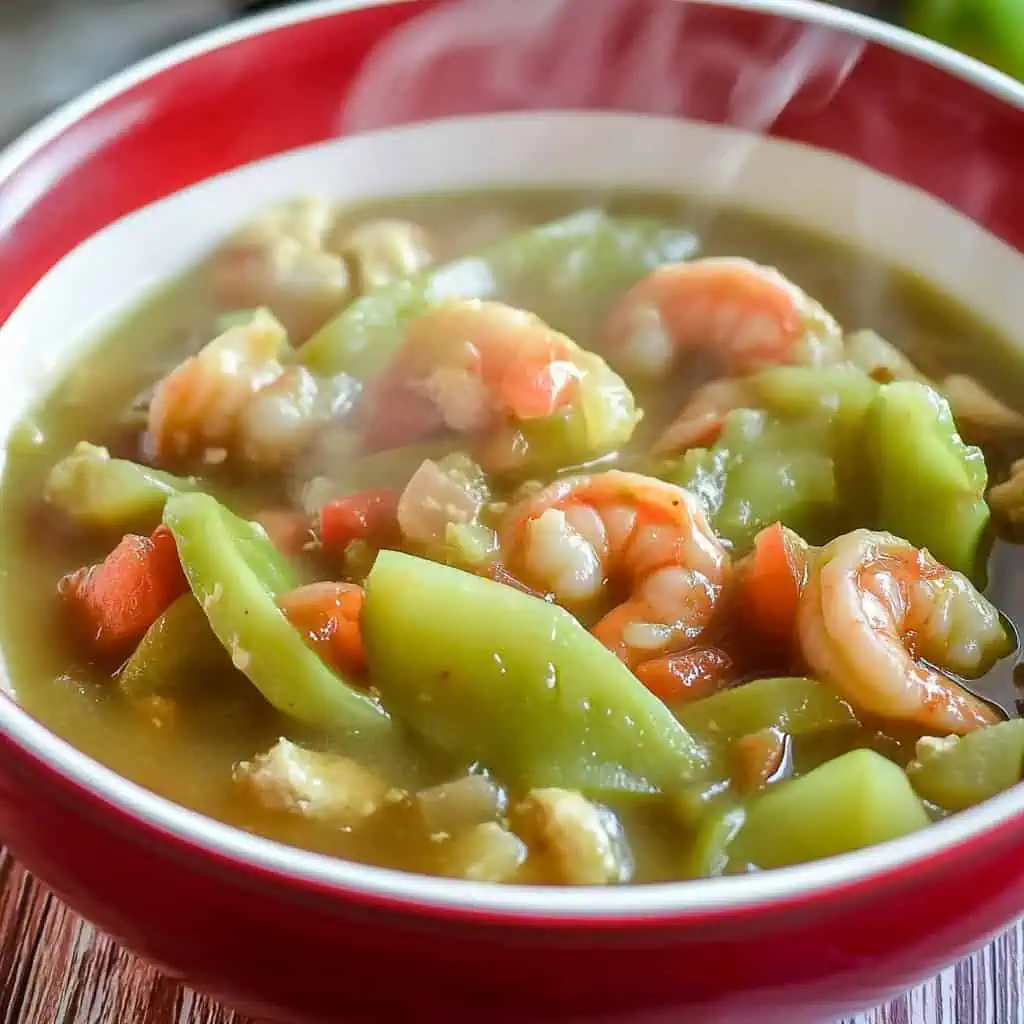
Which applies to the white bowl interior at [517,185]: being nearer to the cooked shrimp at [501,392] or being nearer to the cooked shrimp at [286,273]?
the cooked shrimp at [286,273]

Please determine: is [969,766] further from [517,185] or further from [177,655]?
[517,185]

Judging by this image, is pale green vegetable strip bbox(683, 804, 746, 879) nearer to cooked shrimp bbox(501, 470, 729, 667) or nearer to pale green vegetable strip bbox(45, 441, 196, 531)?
cooked shrimp bbox(501, 470, 729, 667)

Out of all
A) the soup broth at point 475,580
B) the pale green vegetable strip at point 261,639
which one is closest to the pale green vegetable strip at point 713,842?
the soup broth at point 475,580

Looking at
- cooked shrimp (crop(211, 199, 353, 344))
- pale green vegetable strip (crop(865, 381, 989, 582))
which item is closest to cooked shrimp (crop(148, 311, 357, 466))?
cooked shrimp (crop(211, 199, 353, 344))

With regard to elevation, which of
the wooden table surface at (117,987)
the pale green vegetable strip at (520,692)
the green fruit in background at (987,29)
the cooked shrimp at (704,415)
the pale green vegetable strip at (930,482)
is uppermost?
the green fruit in background at (987,29)

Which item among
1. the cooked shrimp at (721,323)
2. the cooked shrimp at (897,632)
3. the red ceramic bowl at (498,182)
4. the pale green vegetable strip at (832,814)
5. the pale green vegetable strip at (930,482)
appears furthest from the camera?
the cooked shrimp at (721,323)

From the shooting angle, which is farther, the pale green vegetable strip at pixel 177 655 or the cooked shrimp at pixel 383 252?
the cooked shrimp at pixel 383 252

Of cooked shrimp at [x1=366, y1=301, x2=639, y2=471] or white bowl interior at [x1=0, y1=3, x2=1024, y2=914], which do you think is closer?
cooked shrimp at [x1=366, y1=301, x2=639, y2=471]

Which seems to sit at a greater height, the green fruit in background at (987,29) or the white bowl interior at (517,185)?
the green fruit in background at (987,29)
